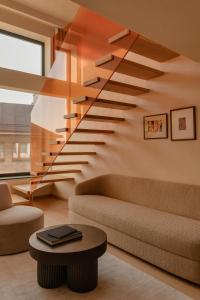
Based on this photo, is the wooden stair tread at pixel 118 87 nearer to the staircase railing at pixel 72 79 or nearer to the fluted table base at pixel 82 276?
the staircase railing at pixel 72 79

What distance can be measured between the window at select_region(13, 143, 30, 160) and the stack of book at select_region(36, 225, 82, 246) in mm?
3628

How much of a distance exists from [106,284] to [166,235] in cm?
70

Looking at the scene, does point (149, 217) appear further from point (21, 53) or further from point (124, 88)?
point (21, 53)

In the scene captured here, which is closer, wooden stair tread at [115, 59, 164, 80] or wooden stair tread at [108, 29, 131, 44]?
wooden stair tread at [108, 29, 131, 44]

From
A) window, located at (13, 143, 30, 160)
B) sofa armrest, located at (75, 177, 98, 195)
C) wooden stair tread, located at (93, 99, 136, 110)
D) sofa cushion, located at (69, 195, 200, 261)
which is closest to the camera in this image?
sofa cushion, located at (69, 195, 200, 261)

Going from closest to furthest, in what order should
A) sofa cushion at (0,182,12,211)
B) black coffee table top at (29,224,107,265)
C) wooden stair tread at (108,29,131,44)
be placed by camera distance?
black coffee table top at (29,224,107,265) < wooden stair tread at (108,29,131,44) < sofa cushion at (0,182,12,211)

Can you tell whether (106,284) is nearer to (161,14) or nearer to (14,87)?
(161,14)

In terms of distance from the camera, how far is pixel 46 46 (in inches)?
225

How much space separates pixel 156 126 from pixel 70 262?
2270mm

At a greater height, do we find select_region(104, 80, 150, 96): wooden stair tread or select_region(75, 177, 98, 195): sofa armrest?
select_region(104, 80, 150, 96): wooden stair tread

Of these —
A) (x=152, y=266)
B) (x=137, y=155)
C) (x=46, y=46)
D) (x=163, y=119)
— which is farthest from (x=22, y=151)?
(x=152, y=266)

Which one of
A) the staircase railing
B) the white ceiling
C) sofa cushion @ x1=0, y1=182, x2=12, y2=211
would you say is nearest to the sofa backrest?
the staircase railing

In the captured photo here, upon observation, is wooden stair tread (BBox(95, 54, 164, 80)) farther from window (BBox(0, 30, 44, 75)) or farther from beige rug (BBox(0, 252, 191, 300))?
window (BBox(0, 30, 44, 75))

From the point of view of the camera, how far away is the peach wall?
304 centimetres
